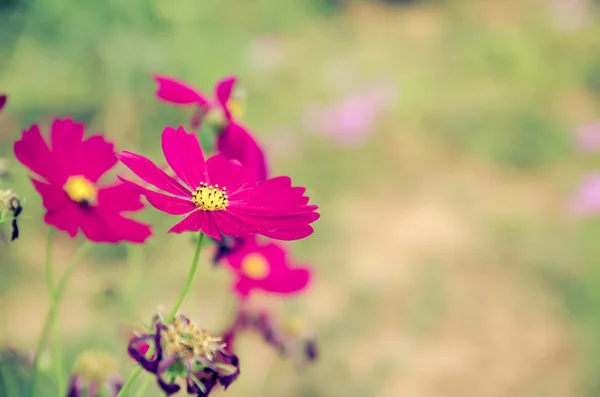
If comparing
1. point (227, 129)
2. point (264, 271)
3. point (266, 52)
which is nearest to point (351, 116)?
point (266, 52)

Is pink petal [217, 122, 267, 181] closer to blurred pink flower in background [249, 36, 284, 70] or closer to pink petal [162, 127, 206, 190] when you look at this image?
pink petal [162, 127, 206, 190]

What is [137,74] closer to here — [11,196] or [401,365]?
[401,365]

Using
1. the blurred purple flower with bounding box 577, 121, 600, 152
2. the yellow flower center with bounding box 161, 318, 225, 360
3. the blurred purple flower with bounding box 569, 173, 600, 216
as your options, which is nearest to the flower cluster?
the yellow flower center with bounding box 161, 318, 225, 360

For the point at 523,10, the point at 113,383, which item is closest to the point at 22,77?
the point at 113,383

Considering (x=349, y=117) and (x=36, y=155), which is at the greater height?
(x=349, y=117)

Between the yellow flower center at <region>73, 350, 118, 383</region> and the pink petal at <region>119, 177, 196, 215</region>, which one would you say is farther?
the yellow flower center at <region>73, 350, 118, 383</region>

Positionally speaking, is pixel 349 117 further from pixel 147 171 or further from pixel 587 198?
pixel 147 171
